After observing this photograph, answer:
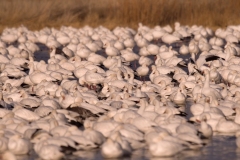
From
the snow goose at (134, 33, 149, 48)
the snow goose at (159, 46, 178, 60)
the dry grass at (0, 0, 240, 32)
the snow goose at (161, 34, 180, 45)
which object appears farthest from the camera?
Answer: the dry grass at (0, 0, 240, 32)

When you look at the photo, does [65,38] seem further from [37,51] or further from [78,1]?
[78,1]

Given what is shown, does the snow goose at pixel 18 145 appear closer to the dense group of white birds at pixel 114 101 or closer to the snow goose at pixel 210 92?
the dense group of white birds at pixel 114 101

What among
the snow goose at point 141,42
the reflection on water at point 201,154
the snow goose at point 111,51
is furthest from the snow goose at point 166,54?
the reflection on water at point 201,154

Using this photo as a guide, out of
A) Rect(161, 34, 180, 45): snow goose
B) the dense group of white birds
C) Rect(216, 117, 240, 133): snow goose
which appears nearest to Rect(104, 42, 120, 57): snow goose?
the dense group of white birds

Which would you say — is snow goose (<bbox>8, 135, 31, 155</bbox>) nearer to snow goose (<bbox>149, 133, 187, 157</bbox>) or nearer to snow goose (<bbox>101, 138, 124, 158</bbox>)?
snow goose (<bbox>101, 138, 124, 158</bbox>)

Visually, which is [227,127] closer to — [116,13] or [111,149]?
→ [111,149]

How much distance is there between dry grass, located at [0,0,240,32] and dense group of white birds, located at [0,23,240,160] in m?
5.63

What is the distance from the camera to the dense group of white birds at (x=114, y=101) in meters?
10.1

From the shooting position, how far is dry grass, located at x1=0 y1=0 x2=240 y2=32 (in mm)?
27859

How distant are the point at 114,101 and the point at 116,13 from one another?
16.2 m

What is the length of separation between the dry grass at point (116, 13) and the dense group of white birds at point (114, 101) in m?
5.63

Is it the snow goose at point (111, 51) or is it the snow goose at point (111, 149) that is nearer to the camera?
the snow goose at point (111, 149)

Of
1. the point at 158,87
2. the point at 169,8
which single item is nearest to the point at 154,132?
the point at 158,87

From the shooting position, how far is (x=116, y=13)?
94.4 ft
